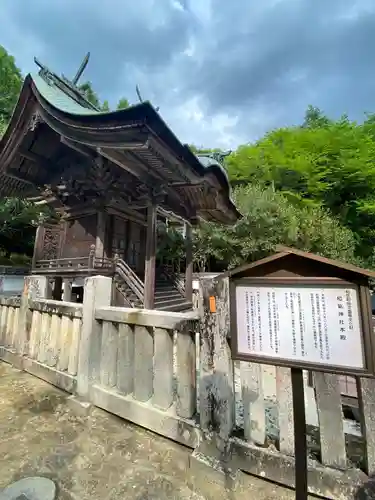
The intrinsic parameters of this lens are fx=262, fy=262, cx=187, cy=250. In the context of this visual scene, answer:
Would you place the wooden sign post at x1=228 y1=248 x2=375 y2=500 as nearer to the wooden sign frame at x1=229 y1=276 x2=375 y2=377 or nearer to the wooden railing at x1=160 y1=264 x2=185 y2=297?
the wooden sign frame at x1=229 y1=276 x2=375 y2=377

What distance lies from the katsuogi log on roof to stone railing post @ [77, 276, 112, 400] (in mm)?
2504

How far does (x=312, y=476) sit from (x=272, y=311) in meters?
1.16

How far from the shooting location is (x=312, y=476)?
1697mm

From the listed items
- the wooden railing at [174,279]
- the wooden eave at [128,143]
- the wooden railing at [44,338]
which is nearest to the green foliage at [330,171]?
the wooden railing at [174,279]

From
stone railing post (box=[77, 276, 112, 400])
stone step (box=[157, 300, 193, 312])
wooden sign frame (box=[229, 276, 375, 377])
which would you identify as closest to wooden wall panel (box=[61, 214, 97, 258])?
stone step (box=[157, 300, 193, 312])

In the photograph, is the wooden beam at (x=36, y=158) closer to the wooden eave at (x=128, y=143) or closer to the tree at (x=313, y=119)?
the wooden eave at (x=128, y=143)

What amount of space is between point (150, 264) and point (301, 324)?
5904mm

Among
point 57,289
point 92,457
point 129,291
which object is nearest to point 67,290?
point 57,289

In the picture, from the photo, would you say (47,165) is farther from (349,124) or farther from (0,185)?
(349,124)

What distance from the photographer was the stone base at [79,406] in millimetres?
2888

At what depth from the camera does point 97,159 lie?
6340 millimetres

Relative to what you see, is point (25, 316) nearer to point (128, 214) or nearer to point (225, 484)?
point (225, 484)

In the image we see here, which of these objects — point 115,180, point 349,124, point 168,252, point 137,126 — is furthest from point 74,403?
point 349,124

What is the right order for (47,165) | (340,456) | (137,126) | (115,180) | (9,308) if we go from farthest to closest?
(47,165)
(115,180)
(9,308)
(137,126)
(340,456)
